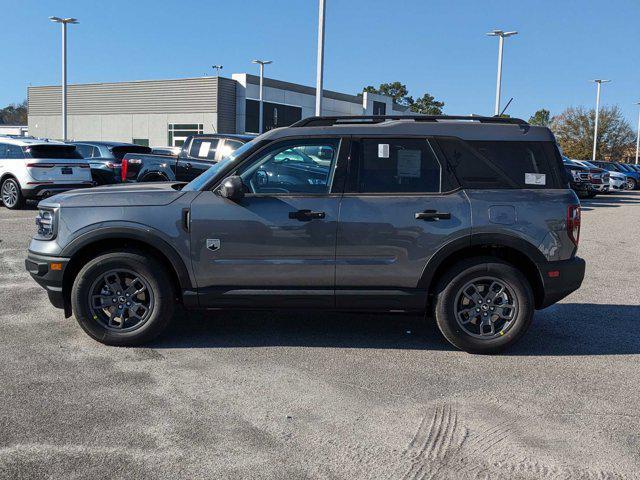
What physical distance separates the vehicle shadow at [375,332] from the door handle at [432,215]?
3.77 ft

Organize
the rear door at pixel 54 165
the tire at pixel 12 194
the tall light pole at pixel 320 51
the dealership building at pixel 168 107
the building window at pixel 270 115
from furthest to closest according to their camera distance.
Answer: the building window at pixel 270 115
the dealership building at pixel 168 107
the tall light pole at pixel 320 51
the tire at pixel 12 194
the rear door at pixel 54 165

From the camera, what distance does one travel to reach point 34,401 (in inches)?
165

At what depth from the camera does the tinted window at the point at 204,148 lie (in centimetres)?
1376

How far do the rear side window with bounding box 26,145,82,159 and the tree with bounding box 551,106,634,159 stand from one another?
2391 inches

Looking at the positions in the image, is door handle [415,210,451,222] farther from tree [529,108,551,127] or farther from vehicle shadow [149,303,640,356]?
tree [529,108,551,127]

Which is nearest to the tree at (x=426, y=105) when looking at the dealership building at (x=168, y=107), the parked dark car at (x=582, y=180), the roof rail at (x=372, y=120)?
the dealership building at (x=168, y=107)

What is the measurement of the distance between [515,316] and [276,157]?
234 centimetres

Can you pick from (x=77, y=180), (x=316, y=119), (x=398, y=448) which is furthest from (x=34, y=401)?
(x=77, y=180)

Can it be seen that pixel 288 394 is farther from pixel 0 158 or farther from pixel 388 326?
pixel 0 158

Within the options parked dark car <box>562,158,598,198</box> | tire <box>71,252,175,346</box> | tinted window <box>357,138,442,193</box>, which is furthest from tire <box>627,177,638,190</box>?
tire <box>71,252,175,346</box>

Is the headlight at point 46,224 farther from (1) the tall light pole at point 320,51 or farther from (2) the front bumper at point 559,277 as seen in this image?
(1) the tall light pole at point 320,51

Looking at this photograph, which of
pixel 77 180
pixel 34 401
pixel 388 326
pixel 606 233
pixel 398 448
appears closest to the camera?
pixel 398 448

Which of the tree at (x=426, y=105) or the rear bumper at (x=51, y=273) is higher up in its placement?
the tree at (x=426, y=105)

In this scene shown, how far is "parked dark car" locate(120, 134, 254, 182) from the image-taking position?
1366 cm
